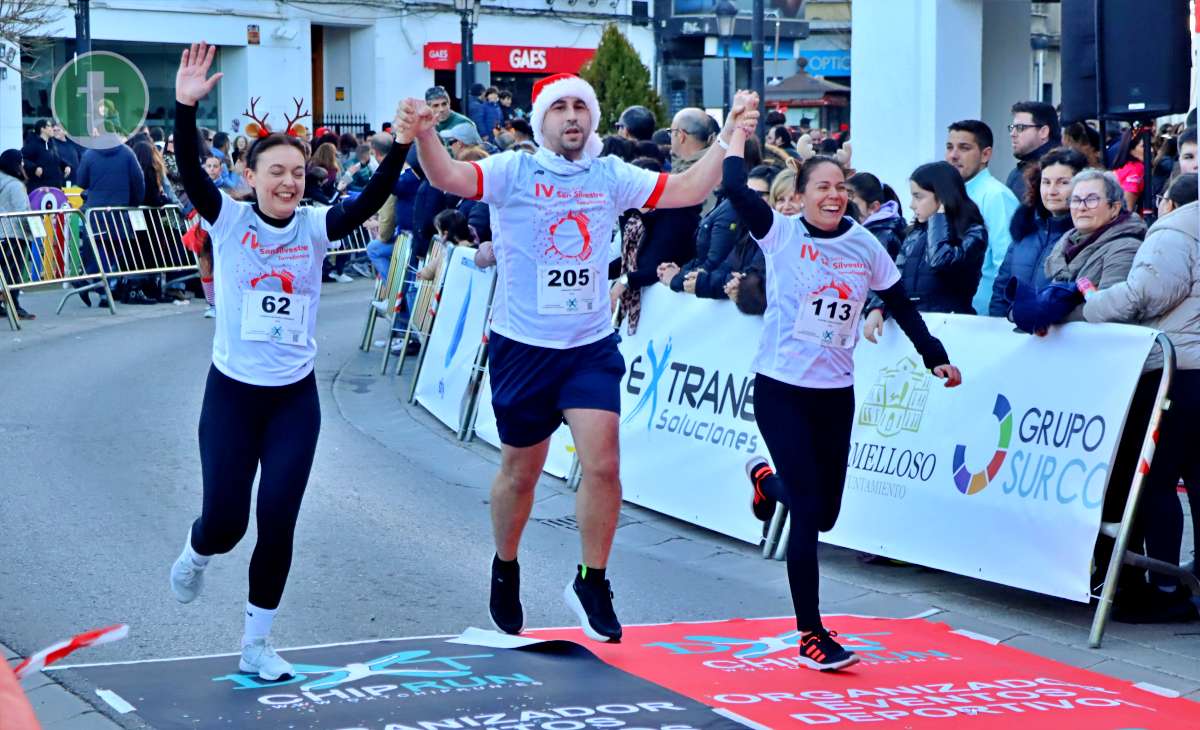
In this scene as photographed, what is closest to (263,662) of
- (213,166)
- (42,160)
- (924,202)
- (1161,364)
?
(1161,364)

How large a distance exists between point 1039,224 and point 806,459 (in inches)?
100

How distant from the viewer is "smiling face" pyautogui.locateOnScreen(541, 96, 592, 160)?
19.7ft

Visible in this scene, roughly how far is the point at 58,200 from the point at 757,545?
1462 cm

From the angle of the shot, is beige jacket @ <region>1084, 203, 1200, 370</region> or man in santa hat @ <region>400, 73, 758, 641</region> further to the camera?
beige jacket @ <region>1084, 203, 1200, 370</region>

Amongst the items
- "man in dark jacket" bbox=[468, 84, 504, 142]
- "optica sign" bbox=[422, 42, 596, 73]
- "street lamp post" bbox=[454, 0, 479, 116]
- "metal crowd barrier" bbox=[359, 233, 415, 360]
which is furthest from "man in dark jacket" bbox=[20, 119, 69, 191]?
"optica sign" bbox=[422, 42, 596, 73]

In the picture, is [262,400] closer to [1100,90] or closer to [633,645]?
[633,645]

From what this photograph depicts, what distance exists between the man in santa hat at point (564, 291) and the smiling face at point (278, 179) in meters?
0.46

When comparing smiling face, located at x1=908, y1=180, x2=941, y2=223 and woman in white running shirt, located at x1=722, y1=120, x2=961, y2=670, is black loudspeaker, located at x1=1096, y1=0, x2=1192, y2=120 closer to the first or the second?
smiling face, located at x1=908, y1=180, x2=941, y2=223

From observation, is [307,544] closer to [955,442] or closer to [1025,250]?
[955,442]

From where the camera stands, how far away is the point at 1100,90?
29.2 ft

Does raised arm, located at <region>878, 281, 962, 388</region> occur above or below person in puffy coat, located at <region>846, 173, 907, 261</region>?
below

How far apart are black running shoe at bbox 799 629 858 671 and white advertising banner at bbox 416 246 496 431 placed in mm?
5855

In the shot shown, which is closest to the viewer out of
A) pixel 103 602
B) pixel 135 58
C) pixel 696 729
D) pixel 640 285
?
pixel 696 729

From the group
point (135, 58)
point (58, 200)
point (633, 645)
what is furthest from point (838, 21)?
point (633, 645)
